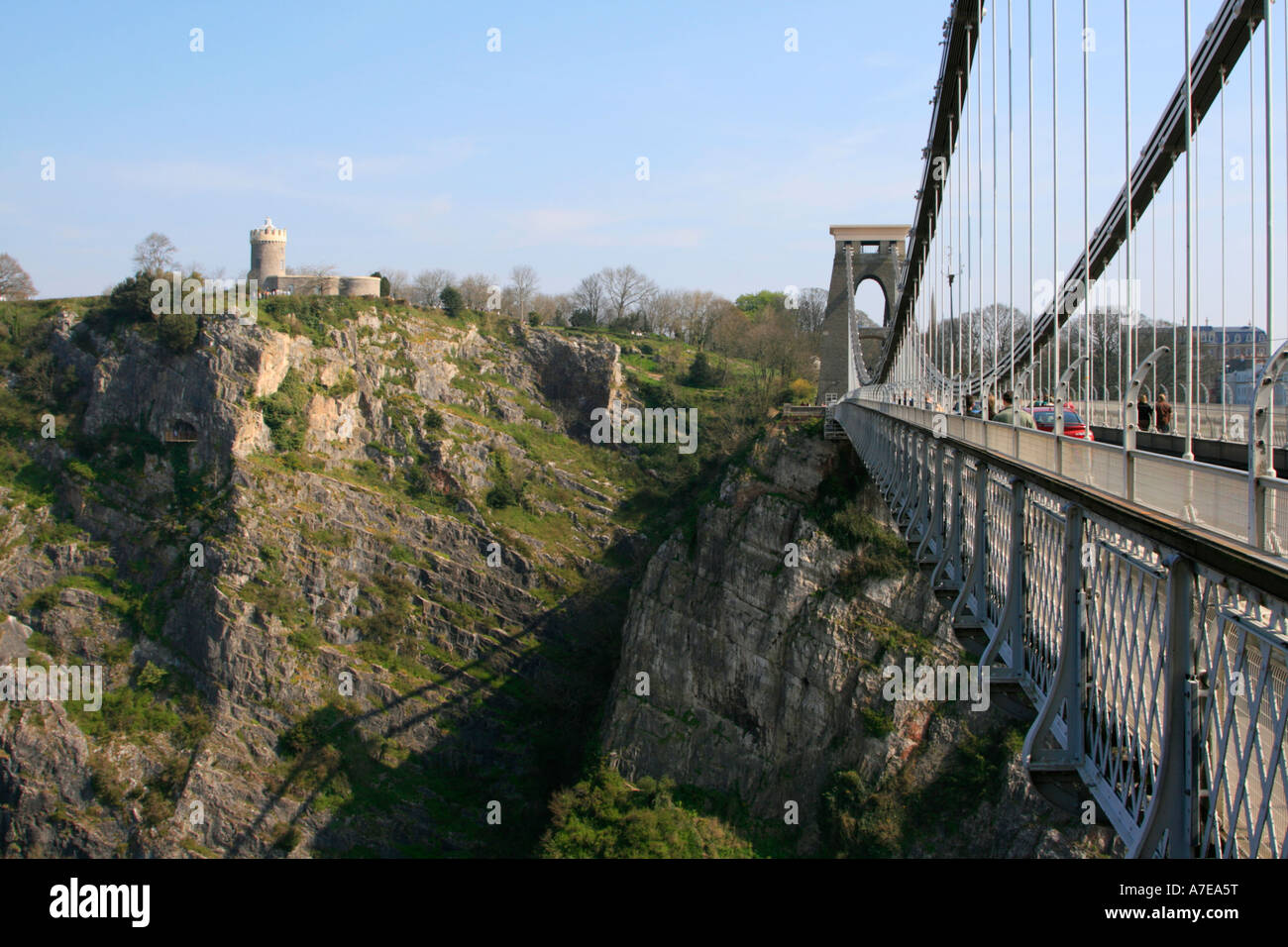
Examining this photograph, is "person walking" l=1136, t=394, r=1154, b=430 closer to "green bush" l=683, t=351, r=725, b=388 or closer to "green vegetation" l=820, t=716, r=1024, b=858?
"green vegetation" l=820, t=716, r=1024, b=858

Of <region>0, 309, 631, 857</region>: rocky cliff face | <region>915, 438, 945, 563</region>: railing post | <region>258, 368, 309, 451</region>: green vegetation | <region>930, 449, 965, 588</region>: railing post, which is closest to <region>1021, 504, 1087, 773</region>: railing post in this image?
<region>930, 449, 965, 588</region>: railing post

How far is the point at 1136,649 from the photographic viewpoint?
5.87 meters

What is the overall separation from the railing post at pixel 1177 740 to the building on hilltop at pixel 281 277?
60.5 meters

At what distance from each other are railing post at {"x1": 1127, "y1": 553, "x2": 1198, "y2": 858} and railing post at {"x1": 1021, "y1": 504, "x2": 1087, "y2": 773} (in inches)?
61.4

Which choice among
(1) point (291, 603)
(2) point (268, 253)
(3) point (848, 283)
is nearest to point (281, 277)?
(2) point (268, 253)

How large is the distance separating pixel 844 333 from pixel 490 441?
21078 millimetres

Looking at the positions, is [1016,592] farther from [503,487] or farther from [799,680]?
[503,487]

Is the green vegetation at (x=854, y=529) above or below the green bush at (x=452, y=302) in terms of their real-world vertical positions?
below

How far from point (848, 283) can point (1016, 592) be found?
44.5 m

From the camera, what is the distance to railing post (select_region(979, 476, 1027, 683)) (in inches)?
340

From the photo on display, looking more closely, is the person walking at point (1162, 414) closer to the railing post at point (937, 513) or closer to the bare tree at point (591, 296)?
the railing post at point (937, 513)

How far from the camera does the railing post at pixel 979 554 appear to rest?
404 inches

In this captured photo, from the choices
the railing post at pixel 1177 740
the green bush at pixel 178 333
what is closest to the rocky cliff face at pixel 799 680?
the green bush at pixel 178 333
